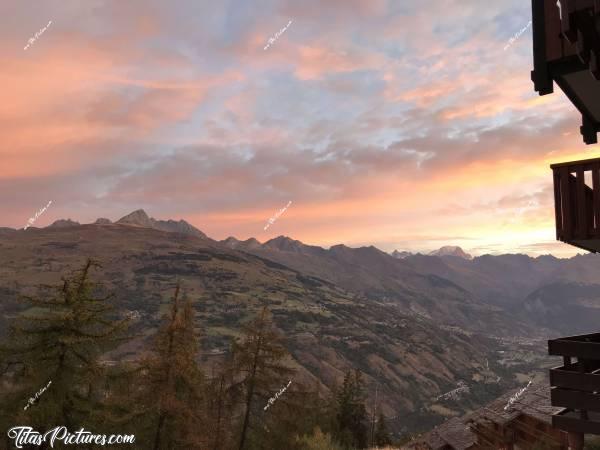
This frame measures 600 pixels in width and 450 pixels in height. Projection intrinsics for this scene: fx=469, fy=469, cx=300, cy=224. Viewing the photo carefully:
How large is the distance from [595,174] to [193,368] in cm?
2171

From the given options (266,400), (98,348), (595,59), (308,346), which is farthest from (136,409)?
(308,346)

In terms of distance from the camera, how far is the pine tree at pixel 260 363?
30.4 meters

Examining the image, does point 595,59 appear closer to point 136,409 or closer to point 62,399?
point 62,399

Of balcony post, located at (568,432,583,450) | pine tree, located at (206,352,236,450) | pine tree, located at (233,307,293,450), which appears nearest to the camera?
balcony post, located at (568,432,583,450)

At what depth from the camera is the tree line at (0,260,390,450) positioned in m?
19.3

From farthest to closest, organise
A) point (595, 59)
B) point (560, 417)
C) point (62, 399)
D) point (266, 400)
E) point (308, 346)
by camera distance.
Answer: point (308, 346) < point (266, 400) < point (62, 399) < point (560, 417) < point (595, 59)

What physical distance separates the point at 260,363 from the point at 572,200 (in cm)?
2469

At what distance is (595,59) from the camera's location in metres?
6.25

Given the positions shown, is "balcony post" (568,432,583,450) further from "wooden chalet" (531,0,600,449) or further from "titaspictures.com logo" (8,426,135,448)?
"titaspictures.com logo" (8,426,135,448)

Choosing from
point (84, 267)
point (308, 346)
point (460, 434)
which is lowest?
point (308, 346)

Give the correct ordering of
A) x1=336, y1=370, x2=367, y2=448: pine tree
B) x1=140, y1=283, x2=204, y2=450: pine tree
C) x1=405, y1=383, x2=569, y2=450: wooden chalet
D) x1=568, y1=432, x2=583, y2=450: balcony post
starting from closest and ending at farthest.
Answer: x1=568, y1=432, x2=583, y2=450: balcony post → x1=140, y1=283, x2=204, y2=450: pine tree → x1=405, y1=383, x2=569, y2=450: wooden chalet → x1=336, y1=370, x2=367, y2=448: pine tree

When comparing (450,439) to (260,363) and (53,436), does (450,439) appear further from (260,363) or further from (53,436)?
(53,436)

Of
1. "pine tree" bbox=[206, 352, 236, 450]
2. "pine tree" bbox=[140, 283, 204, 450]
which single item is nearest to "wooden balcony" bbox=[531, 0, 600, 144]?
"pine tree" bbox=[140, 283, 204, 450]

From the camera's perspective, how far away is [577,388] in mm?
8227
